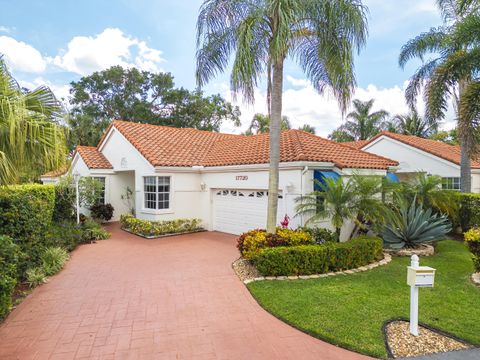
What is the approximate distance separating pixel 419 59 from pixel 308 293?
54.7 feet

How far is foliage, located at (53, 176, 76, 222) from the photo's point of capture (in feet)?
51.6

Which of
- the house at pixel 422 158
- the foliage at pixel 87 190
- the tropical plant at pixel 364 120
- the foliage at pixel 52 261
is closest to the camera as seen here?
the foliage at pixel 52 261

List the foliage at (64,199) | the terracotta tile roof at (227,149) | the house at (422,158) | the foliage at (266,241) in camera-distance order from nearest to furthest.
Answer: the foliage at (266,241) → the terracotta tile roof at (227,149) → the foliage at (64,199) → the house at (422,158)

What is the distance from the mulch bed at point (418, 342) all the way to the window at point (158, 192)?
39.9 ft

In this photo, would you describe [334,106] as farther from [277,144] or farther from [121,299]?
[121,299]

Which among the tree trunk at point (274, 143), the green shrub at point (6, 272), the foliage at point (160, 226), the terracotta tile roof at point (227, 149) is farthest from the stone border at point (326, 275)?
the foliage at point (160, 226)

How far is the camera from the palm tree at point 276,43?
28.1ft

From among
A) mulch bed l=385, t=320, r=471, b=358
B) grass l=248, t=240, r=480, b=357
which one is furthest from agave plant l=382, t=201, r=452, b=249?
mulch bed l=385, t=320, r=471, b=358

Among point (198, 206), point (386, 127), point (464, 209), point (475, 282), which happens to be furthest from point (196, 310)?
point (386, 127)

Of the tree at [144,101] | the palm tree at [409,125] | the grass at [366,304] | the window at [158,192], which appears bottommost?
the grass at [366,304]

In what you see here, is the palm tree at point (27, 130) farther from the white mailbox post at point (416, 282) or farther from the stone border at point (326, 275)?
the white mailbox post at point (416, 282)

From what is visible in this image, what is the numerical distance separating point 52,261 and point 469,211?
17.1 m

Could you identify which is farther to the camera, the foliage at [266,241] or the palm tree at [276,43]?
the foliage at [266,241]

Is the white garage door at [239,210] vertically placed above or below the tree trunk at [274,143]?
below
